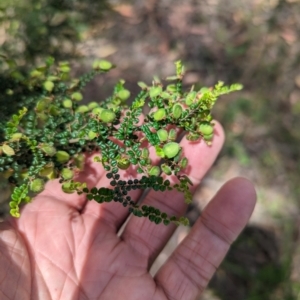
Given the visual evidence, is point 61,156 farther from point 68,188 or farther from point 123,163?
point 123,163

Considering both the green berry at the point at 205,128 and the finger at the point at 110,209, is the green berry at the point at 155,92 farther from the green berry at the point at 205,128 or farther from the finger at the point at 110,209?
the finger at the point at 110,209

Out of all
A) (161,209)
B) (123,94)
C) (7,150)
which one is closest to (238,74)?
(161,209)

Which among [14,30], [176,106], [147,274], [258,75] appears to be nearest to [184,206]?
[147,274]

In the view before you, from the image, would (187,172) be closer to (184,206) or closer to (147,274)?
(184,206)

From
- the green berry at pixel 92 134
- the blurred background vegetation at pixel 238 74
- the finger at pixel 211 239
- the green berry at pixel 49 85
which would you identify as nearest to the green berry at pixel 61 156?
the green berry at pixel 92 134

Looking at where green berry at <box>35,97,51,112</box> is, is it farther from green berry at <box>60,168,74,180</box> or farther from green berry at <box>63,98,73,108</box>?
green berry at <box>60,168,74,180</box>

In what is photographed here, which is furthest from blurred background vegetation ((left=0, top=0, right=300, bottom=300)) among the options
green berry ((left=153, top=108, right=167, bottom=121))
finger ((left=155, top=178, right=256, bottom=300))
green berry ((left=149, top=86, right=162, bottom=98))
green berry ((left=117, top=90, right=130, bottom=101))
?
green berry ((left=153, top=108, right=167, bottom=121))
